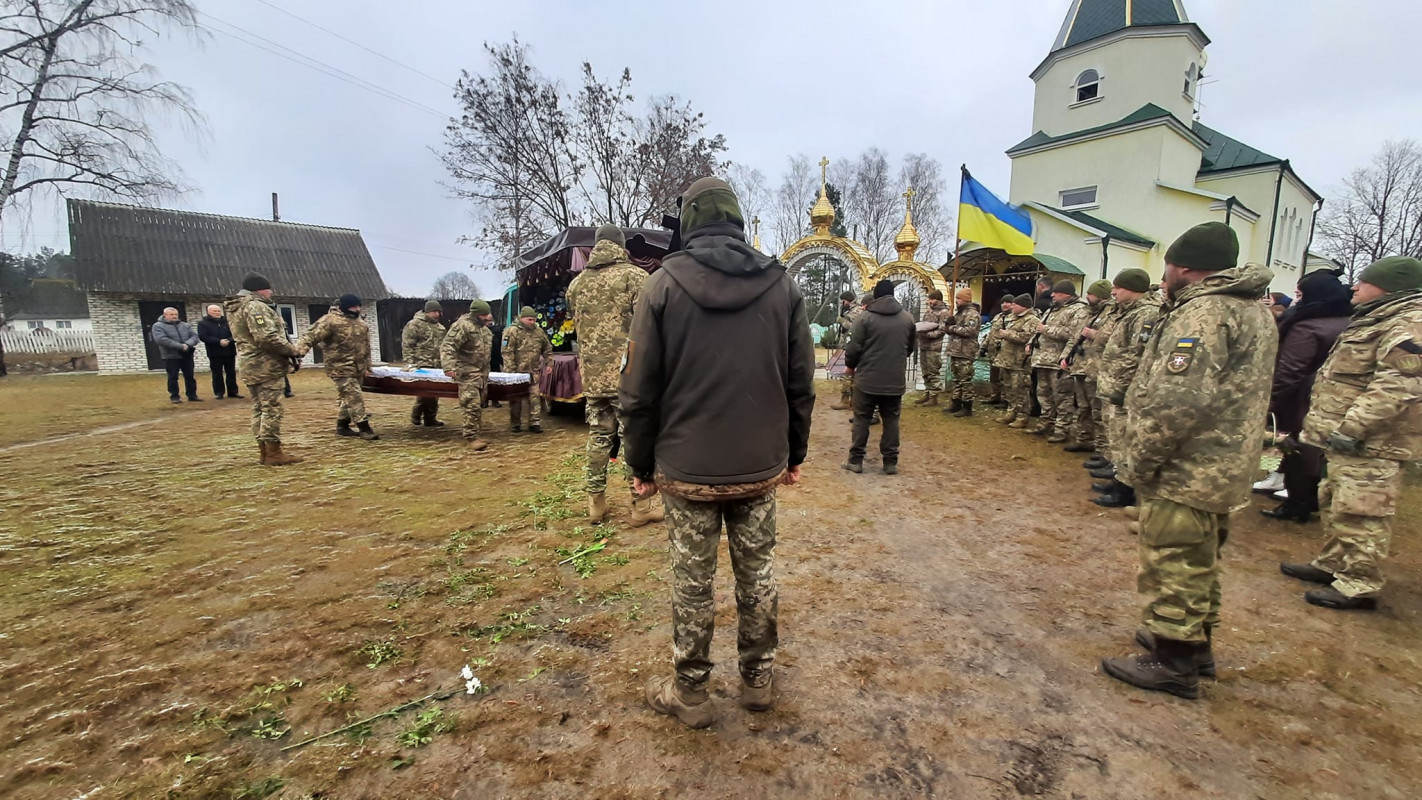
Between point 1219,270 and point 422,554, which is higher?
point 1219,270

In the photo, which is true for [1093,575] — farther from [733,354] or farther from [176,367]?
[176,367]

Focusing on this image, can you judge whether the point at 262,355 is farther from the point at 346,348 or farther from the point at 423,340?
the point at 423,340

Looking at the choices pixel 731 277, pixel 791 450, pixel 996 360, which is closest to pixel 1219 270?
pixel 791 450

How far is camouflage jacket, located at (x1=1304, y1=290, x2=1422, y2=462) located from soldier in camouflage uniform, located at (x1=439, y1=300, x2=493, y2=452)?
7847mm

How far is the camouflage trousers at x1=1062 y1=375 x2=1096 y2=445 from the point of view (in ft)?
22.8

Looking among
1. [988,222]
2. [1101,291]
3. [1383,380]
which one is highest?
[988,222]

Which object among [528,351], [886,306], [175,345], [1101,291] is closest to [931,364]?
[1101,291]

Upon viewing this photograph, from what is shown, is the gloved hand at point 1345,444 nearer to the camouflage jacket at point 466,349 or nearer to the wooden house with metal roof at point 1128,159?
the camouflage jacket at point 466,349

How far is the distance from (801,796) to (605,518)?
3079 mm

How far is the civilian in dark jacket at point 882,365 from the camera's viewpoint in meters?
5.89

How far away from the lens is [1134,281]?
525 cm

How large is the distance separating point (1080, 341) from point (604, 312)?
5705 millimetres

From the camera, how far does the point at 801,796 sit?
Result: 6.40 feet

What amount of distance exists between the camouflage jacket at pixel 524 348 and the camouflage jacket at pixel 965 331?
22.4 ft
